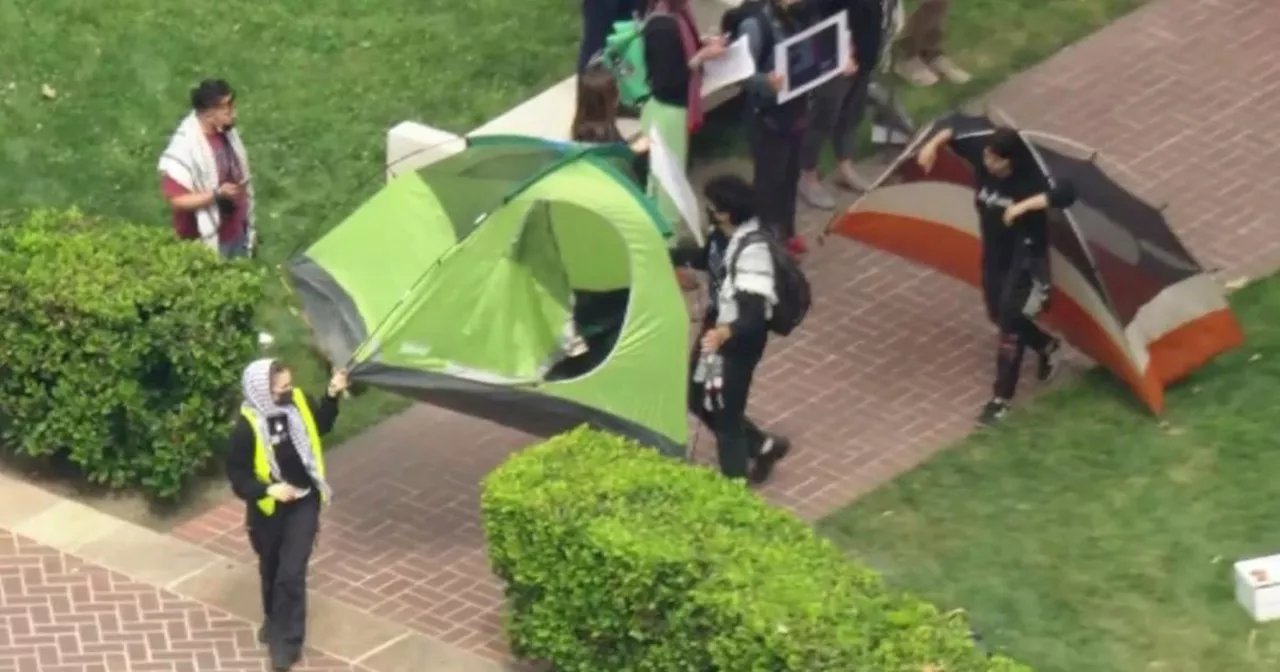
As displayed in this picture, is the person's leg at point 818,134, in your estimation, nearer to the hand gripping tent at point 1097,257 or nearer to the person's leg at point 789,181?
the person's leg at point 789,181

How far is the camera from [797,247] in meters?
14.9

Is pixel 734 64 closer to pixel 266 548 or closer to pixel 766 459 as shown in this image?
pixel 766 459

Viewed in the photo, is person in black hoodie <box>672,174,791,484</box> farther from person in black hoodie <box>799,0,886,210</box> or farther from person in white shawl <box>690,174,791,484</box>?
person in black hoodie <box>799,0,886,210</box>

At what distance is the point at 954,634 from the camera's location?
396 inches

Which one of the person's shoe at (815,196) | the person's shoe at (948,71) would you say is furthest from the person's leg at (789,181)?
the person's shoe at (948,71)

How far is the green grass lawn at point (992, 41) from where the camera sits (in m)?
16.5

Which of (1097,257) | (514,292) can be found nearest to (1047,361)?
(1097,257)

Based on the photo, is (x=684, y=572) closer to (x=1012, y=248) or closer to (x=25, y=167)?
(x=1012, y=248)

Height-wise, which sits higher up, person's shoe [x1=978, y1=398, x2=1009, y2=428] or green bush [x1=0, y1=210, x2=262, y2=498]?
green bush [x1=0, y1=210, x2=262, y2=498]

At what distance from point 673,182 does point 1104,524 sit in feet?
8.45

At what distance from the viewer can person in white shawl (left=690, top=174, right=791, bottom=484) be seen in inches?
473

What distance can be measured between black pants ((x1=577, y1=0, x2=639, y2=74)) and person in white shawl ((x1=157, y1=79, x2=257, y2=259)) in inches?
112

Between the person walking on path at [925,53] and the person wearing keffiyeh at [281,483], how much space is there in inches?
244

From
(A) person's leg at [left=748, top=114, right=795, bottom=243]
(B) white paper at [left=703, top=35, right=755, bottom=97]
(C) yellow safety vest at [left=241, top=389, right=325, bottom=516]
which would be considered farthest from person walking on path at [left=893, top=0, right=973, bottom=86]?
(C) yellow safety vest at [left=241, top=389, right=325, bottom=516]
